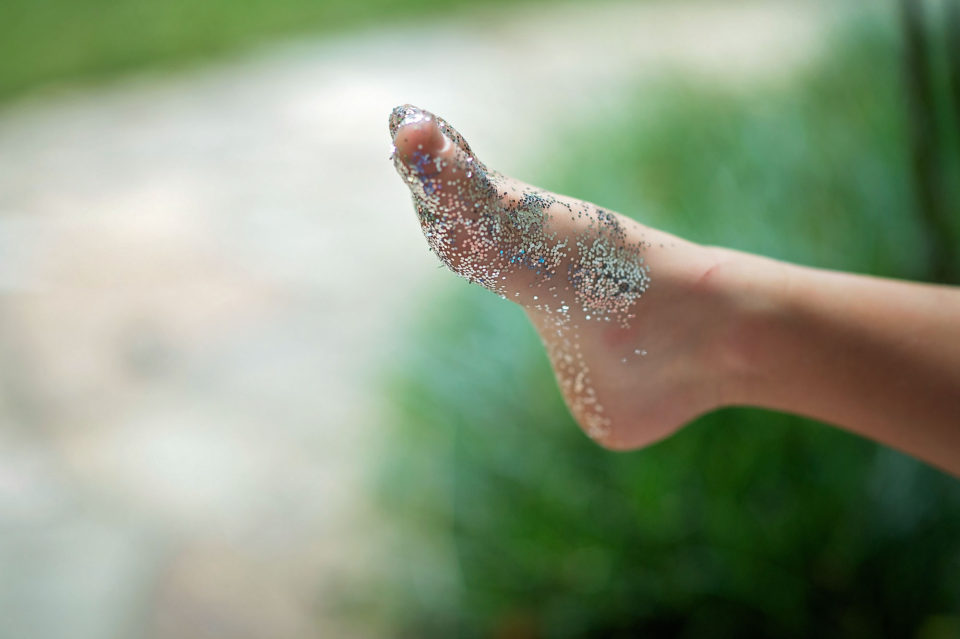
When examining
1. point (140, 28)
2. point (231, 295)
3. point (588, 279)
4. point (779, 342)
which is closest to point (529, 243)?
point (588, 279)

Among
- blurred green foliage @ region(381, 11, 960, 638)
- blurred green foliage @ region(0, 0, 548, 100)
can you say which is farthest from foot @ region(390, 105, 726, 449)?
blurred green foliage @ region(0, 0, 548, 100)

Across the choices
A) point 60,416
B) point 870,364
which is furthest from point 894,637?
point 60,416

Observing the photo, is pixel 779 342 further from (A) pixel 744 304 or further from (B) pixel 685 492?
(B) pixel 685 492

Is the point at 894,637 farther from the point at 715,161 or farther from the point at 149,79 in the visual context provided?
the point at 149,79

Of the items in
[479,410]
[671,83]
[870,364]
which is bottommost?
[870,364]

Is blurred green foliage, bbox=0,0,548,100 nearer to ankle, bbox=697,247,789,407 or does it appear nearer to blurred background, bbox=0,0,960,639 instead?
blurred background, bbox=0,0,960,639
